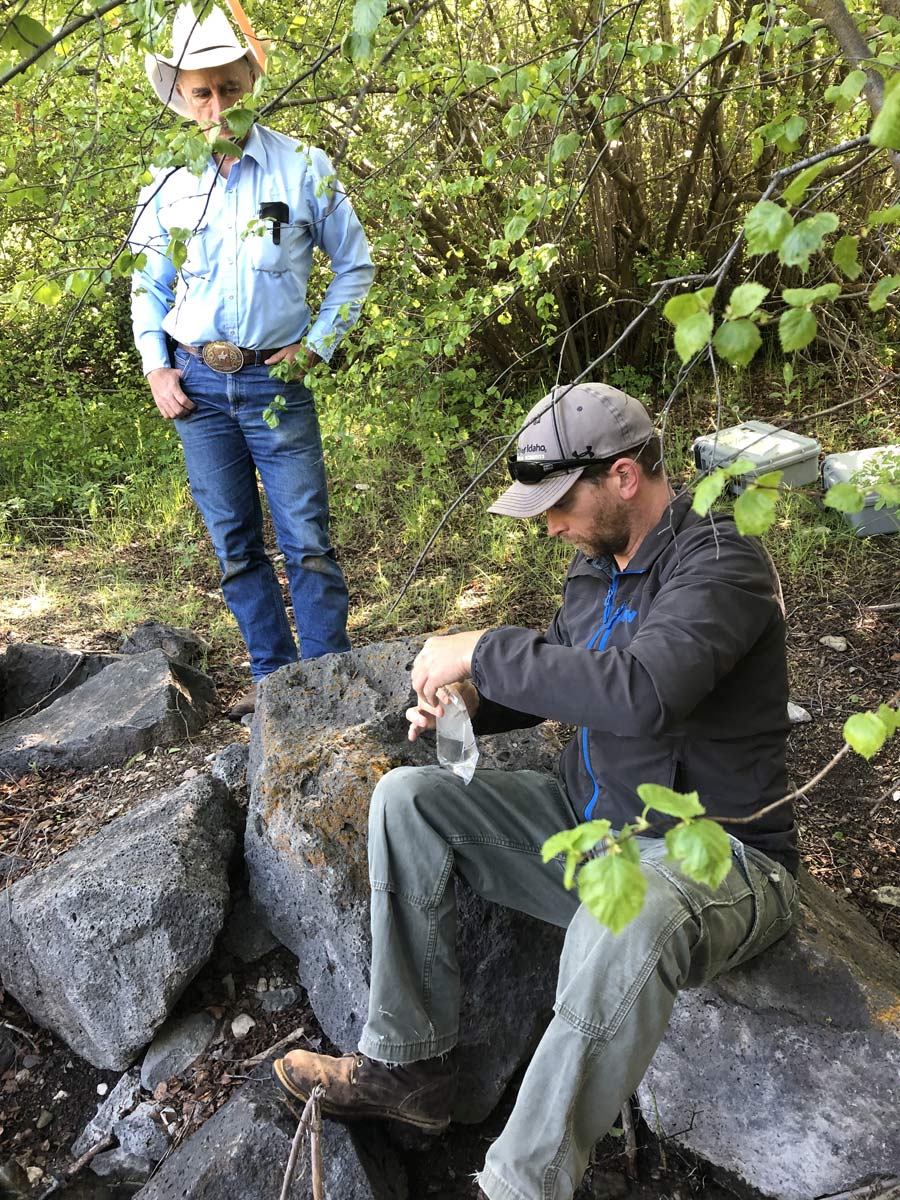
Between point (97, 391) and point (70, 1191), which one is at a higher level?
point (97, 391)

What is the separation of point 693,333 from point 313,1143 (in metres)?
1.64

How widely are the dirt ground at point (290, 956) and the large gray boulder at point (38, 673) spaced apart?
655mm

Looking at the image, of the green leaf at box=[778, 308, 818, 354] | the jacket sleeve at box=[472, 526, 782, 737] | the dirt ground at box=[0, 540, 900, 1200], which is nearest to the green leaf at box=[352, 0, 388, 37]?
the green leaf at box=[778, 308, 818, 354]

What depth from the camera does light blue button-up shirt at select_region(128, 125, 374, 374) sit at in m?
3.16

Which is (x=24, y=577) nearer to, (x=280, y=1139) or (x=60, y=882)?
(x=60, y=882)

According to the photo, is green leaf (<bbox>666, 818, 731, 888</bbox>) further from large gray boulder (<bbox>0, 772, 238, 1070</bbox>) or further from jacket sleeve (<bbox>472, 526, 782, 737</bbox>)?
large gray boulder (<bbox>0, 772, 238, 1070</bbox>)

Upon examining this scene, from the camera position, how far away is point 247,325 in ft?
10.5

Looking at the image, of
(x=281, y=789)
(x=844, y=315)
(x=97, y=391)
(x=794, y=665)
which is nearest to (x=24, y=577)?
(x=97, y=391)

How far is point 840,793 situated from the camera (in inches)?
126

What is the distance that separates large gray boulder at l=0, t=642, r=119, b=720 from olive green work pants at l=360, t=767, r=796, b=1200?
8.91 feet

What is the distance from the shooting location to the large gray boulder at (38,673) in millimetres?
4281

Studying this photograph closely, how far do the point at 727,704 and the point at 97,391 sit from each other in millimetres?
7730

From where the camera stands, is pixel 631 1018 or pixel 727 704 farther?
pixel 727 704

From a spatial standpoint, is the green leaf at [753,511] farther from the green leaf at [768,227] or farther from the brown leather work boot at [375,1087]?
the brown leather work boot at [375,1087]
